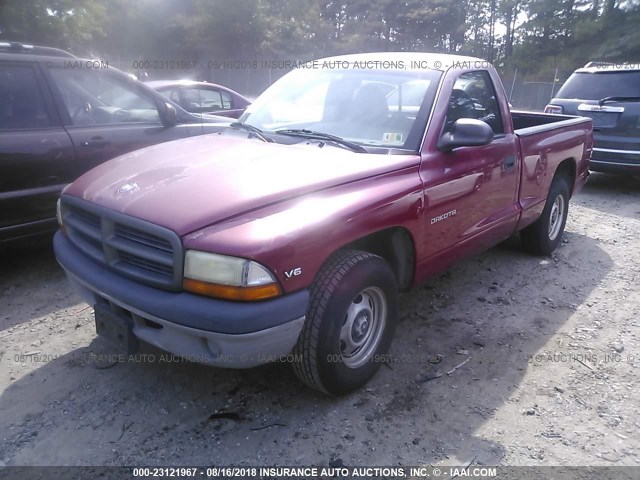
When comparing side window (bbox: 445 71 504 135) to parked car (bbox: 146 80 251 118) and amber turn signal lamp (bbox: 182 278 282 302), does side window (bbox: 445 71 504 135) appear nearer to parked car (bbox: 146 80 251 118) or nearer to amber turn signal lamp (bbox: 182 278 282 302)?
amber turn signal lamp (bbox: 182 278 282 302)

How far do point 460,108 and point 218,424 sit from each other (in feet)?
8.58

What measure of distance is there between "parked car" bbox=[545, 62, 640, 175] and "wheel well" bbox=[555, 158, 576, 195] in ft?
8.39

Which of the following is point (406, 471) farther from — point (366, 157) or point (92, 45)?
point (92, 45)

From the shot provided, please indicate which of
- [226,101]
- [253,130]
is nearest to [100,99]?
[253,130]

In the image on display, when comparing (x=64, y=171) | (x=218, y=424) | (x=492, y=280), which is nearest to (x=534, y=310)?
(x=492, y=280)

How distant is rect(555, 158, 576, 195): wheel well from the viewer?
199 inches

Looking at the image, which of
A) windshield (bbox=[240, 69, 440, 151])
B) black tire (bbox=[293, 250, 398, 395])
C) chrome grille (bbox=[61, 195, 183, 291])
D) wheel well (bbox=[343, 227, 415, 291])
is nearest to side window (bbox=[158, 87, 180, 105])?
windshield (bbox=[240, 69, 440, 151])

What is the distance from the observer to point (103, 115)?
4641 millimetres

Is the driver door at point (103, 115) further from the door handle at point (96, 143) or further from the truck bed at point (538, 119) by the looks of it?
the truck bed at point (538, 119)

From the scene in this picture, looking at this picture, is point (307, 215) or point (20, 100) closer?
point (307, 215)

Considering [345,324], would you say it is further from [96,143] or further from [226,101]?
[226,101]

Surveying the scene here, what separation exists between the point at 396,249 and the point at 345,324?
0.63 meters

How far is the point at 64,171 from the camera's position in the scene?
14.0ft

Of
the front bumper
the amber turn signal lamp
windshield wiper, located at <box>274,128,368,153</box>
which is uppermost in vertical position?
windshield wiper, located at <box>274,128,368,153</box>
